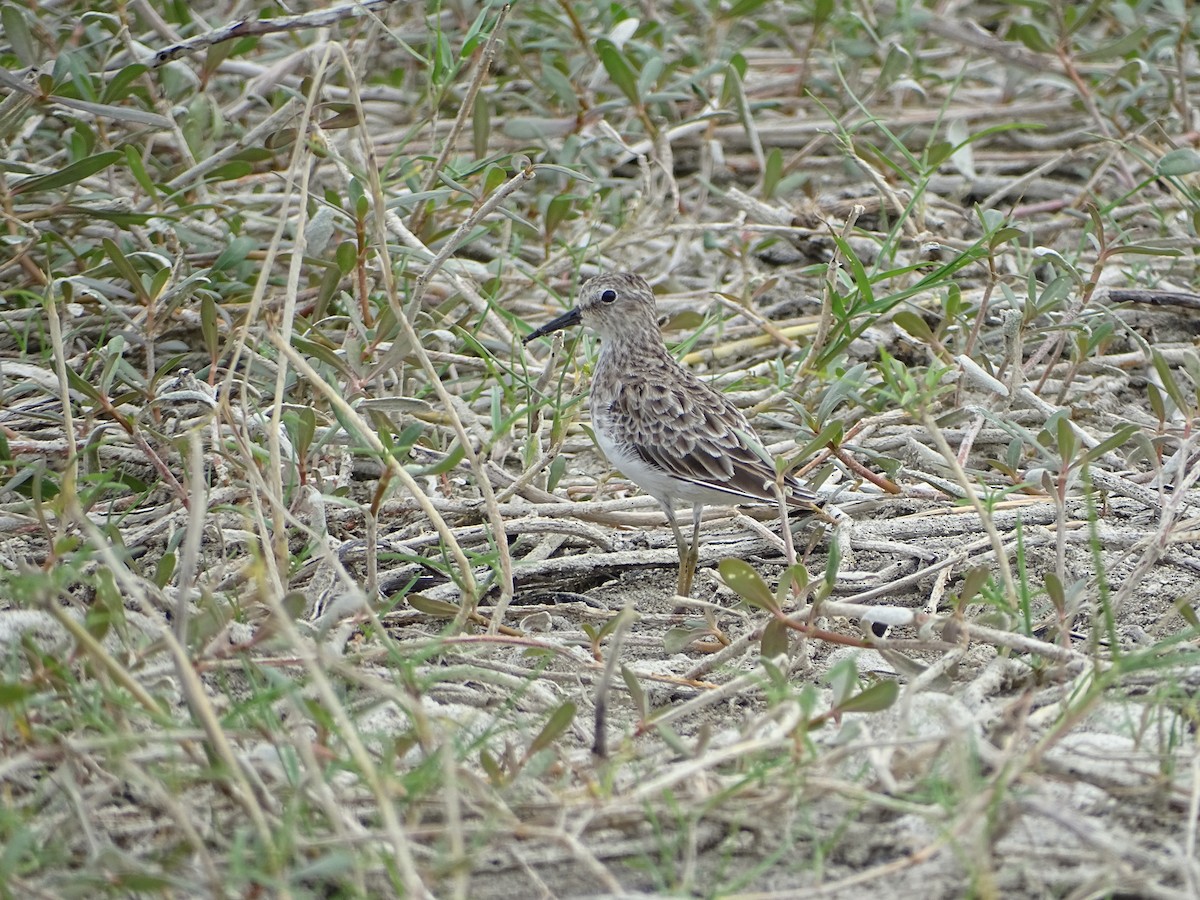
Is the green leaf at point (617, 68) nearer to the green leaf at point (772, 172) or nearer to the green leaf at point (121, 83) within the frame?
the green leaf at point (772, 172)

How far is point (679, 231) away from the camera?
5.64m

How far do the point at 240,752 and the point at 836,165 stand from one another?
4642 mm

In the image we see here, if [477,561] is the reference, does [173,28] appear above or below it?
above

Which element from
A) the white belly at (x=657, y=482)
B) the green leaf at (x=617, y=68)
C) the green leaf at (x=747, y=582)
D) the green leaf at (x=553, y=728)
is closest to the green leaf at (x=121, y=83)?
the green leaf at (x=617, y=68)

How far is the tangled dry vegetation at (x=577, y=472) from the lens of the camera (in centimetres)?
253

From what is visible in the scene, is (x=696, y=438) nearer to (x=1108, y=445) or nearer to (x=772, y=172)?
(x=1108, y=445)

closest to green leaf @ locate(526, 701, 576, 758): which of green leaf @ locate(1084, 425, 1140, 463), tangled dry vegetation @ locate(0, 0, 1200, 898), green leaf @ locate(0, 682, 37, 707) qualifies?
tangled dry vegetation @ locate(0, 0, 1200, 898)

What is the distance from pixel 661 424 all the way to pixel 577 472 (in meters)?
0.75

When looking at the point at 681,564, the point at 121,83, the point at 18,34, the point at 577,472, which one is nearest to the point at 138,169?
the point at 121,83

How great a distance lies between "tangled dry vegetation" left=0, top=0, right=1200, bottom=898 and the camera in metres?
2.53

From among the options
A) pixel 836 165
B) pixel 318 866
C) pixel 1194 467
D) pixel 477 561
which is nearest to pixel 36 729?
pixel 318 866

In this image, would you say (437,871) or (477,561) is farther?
(477,561)

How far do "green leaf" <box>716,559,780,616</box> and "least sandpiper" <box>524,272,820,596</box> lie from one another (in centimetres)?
61

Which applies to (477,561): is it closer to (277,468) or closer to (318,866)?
(277,468)
